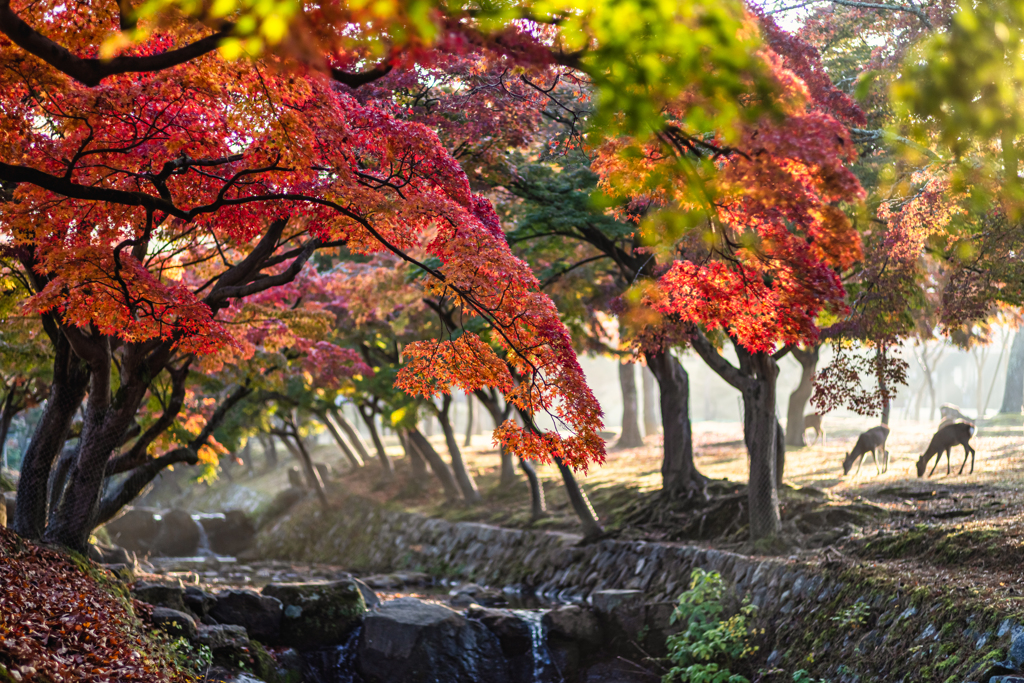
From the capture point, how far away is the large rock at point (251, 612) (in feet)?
37.0

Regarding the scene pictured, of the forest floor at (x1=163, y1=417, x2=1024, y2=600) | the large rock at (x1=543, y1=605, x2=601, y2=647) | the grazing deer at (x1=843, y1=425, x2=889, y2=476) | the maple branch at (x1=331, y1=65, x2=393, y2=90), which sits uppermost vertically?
the maple branch at (x1=331, y1=65, x2=393, y2=90)

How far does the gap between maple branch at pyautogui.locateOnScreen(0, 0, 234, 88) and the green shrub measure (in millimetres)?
8238

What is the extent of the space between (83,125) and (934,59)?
24.1 ft

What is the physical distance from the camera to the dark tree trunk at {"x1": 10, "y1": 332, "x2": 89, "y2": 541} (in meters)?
10.1

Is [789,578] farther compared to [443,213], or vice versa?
[789,578]

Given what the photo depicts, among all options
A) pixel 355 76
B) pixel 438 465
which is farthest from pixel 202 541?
pixel 355 76

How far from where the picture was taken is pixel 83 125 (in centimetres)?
749

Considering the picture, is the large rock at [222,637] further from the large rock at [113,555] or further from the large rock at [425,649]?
the large rock at [113,555]

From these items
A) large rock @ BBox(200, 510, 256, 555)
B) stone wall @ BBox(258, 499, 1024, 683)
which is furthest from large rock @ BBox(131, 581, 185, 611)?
large rock @ BBox(200, 510, 256, 555)

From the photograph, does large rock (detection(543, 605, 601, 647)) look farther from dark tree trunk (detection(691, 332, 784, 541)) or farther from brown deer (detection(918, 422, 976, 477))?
brown deer (detection(918, 422, 976, 477))

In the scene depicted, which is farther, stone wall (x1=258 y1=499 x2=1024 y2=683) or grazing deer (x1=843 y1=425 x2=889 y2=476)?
grazing deer (x1=843 y1=425 x2=889 y2=476)

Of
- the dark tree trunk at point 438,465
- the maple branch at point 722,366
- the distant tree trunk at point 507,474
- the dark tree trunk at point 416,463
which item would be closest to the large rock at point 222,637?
the maple branch at point 722,366

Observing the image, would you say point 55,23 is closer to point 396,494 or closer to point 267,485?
point 396,494

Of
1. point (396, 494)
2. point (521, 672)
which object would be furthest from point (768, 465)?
point (396, 494)
